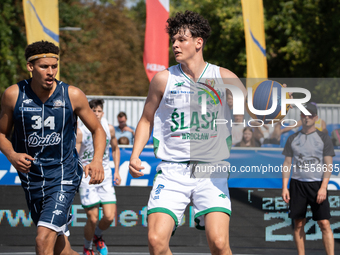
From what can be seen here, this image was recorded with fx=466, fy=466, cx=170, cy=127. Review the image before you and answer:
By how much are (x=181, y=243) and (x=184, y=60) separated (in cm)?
453

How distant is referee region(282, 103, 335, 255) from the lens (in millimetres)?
6512

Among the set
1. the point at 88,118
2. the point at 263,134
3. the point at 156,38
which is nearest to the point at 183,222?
the point at 263,134

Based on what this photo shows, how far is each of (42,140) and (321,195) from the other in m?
3.91

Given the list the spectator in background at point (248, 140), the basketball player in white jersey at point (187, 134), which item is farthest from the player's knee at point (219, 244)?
the spectator in background at point (248, 140)

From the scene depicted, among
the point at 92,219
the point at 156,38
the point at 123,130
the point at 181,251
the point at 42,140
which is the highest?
the point at 156,38

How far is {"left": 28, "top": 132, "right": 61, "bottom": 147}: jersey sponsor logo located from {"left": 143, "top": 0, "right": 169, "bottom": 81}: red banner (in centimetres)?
654

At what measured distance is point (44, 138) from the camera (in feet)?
15.1

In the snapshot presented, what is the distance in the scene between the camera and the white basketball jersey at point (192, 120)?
4.22 metres

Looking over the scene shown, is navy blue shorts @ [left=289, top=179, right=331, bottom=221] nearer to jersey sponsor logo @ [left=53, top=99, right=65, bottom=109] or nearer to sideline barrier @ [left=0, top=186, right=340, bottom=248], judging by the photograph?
sideline barrier @ [left=0, top=186, right=340, bottom=248]

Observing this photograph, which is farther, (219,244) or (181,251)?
(181,251)

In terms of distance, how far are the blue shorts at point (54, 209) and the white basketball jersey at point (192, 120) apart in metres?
1.07

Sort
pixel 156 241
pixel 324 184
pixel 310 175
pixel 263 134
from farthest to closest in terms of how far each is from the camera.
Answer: pixel 263 134 → pixel 310 175 → pixel 324 184 → pixel 156 241

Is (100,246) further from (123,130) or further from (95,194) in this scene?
(123,130)

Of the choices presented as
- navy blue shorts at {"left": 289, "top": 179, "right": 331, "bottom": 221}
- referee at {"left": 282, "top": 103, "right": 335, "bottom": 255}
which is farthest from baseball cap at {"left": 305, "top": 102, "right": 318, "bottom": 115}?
navy blue shorts at {"left": 289, "top": 179, "right": 331, "bottom": 221}
